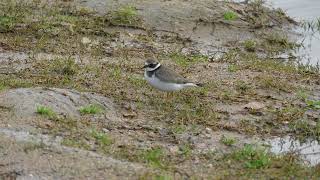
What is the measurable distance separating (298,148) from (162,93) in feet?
8.26

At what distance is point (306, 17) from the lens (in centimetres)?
1656

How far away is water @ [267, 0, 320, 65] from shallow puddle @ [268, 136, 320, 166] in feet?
14.3

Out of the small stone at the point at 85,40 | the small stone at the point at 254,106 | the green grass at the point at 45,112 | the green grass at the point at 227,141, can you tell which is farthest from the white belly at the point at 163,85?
the small stone at the point at 85,40

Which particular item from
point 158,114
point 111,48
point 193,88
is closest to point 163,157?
point 158,114

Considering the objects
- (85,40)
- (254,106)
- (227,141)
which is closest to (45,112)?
(227,141)

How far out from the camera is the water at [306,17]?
14.5m

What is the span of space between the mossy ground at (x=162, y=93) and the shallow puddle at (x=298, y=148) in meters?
0.21

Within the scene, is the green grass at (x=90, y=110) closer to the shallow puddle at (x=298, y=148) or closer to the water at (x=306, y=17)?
the shallow puddle at (x=298, y=148)

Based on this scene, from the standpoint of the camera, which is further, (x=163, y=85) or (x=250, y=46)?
(x=250, y=46)

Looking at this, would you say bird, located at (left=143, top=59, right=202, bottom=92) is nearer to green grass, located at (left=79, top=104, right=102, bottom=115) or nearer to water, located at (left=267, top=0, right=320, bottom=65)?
green grass, located at (left=79, top=104, right=102, bottom=115)

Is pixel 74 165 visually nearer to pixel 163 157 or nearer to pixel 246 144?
pixel 163 157

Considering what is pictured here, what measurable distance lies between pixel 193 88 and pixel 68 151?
343 cm

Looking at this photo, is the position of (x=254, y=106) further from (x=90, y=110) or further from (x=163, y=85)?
(x=90, y=110)

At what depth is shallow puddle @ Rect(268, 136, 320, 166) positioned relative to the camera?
9172mm
